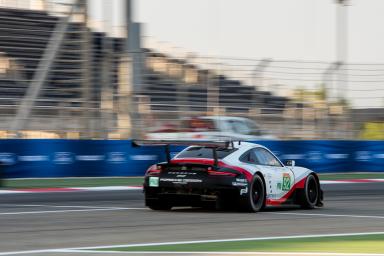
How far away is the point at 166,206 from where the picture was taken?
40.2 ft

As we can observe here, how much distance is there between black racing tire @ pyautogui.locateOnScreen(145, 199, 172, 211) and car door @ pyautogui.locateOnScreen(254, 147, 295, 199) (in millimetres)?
1475


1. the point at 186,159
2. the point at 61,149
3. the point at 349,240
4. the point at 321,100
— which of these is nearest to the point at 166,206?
the point at 186,159

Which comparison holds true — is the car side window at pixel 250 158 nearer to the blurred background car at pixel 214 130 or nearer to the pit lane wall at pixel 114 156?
the pit lane wall at pixel 114 156

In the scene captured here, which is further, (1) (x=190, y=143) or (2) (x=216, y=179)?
(2) (x=216, y=179)

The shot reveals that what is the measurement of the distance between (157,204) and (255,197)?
140 centimetres

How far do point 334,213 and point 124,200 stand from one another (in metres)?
3.93

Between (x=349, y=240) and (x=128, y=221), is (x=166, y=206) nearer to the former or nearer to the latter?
(x=128, y=221)

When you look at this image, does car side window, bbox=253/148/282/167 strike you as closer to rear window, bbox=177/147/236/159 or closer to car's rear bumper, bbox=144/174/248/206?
rear window, bbox=177/147/236/159

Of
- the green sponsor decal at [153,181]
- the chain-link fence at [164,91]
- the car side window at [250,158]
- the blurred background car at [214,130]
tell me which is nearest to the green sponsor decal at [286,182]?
the car side window at [250,158]

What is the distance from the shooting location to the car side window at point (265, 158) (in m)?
12.5

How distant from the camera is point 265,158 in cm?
1267

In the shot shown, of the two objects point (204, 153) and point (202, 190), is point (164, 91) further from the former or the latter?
point (202, 190)

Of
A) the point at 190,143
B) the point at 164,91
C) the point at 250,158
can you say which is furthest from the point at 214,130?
the point at 190,143

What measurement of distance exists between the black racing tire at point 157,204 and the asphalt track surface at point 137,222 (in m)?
0.10
